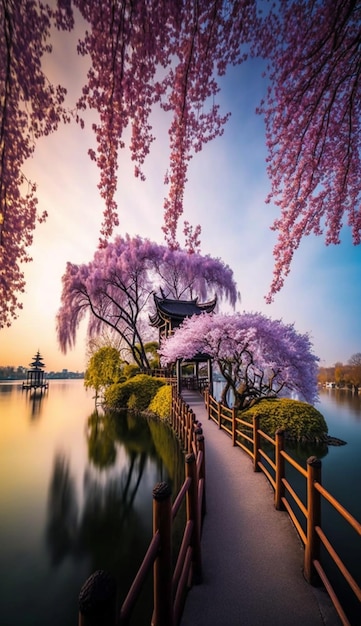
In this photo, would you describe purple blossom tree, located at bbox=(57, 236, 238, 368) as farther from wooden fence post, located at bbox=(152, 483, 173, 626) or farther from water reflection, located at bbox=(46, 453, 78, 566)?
wooden fence post, located at bbox=(152, 483, 173, 626)

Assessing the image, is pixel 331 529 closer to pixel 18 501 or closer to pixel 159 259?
pixel 18 501

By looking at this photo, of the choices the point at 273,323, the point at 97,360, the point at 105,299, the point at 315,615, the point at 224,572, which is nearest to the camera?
the point at 315,615

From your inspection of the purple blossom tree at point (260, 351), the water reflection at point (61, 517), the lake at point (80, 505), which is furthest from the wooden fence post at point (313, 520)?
the purple blossom tree at point (260, 351)

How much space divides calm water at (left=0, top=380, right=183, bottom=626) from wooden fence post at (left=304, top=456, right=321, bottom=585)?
2430 mm

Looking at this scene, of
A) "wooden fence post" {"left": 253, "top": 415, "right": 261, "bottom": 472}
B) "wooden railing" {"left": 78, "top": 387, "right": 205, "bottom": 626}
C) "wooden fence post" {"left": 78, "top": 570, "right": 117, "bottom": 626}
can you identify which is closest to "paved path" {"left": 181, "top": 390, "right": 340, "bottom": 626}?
"wooden railing" {"left": 78, "top": 387, "right": 205, "bottom": 626}

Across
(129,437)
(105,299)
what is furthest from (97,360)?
(129,437)

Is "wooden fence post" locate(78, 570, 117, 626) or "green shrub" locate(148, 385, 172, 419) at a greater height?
"wooden fence post" locate(78, 570, 117, 626)

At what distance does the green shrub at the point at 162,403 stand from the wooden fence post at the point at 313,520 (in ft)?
41.2

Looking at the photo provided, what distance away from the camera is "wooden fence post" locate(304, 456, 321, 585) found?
2.85 meters

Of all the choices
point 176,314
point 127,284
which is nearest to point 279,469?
point 176,314

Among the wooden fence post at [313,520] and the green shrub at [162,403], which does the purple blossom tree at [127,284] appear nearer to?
the green shrub at [162,403]

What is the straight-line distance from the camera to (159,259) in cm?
2580

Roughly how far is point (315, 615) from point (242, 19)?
6.88 meters

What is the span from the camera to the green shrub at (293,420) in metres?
11.3
